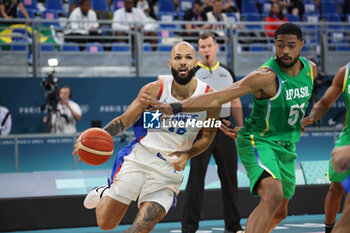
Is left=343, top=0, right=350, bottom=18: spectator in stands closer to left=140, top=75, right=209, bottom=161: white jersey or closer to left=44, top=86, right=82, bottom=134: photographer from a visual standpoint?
left=44, top=86, right=82, bottom=134: photographer

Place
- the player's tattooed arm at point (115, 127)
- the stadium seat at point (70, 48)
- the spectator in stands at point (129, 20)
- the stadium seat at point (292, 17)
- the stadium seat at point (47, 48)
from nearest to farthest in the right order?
the player's tattooed arm at point (115, 127), the stadium seat at point (47, 48), the spectator in stands at point (129, 20), the stadium seat at point (70, 48), the stadium seat at point (292, 17)

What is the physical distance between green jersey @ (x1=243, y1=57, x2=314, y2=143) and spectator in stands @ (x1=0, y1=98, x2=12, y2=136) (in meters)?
5.24

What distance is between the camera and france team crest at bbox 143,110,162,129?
17.6 feet

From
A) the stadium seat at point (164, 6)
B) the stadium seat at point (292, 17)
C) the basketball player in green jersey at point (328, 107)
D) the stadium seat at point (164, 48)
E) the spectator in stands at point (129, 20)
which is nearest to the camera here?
the basketball player in green jersey at point (328, 107)

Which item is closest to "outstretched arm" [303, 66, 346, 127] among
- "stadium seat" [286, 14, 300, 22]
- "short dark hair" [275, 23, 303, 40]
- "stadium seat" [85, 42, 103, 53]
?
"short dark hair" [275, 23, 303, 40]

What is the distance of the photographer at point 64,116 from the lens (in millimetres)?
9141

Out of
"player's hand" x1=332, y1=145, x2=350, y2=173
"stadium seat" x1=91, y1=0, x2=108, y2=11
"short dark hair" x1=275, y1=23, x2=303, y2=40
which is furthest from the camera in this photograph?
"stadium seat" x1=91, y1=0, x2=108, y2=11

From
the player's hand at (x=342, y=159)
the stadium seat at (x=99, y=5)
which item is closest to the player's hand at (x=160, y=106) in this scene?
the player's hand at (x=342, y=159)

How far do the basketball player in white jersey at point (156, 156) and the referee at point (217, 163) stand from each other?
51.9 inches

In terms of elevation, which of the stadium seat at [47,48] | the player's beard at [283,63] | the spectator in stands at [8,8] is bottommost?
the stadium seat at [47,48]

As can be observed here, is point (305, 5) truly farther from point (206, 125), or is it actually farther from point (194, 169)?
point (206, 125)

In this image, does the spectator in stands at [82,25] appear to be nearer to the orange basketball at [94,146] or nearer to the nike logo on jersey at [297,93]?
the orange basketball at [94,146]

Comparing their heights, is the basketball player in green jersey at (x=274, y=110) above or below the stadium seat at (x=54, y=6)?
below

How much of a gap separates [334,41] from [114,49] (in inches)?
233
